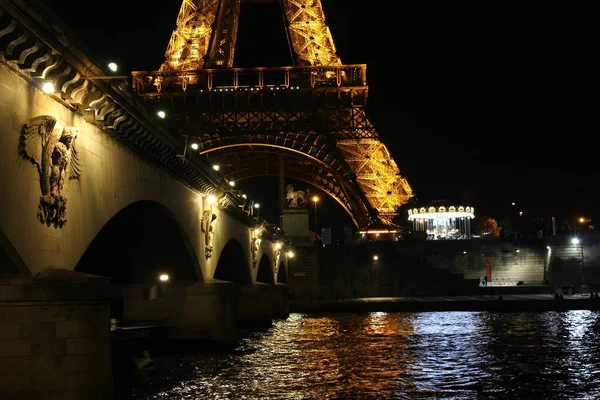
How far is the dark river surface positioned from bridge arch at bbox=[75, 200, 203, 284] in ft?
11.7

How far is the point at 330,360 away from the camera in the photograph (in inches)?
1064

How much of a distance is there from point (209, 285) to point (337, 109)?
47644 mm

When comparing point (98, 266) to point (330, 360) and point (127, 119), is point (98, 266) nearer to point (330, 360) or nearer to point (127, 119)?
point (330, 360)

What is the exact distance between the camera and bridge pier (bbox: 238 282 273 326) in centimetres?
4456

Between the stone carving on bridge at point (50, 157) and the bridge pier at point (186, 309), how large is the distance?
14620 mm

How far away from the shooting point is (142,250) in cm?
2912

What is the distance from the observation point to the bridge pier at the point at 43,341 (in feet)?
41.4

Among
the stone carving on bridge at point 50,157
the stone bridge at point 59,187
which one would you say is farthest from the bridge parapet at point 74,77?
the stone carving on bridge at point 50,157

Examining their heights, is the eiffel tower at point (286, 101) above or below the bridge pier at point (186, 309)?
above

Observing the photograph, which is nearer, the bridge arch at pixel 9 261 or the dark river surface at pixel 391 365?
the bridge arch at pixel 9 261

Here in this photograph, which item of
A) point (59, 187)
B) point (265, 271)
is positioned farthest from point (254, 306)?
point (59, 187)

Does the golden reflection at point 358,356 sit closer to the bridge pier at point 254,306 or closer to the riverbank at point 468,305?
the bridge pier at point 254,306

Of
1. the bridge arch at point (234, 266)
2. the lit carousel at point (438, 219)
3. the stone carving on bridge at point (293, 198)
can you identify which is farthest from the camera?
the lit carousel at point (438, 219)

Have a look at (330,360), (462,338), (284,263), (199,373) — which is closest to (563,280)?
(284,263)
